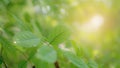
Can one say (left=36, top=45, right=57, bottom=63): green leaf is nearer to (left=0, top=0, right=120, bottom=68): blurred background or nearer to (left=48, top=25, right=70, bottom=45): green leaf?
(left=48, top=25, right=70, bottom=45): green leaf

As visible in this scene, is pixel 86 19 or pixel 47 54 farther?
pixel 86 19

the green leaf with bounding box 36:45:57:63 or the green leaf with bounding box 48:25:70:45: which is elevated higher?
the green leaf with bounding box 48:25:70:45

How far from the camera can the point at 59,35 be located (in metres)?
0.55

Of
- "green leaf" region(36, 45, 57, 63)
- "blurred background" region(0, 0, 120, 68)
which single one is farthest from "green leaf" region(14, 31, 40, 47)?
"blurred background" region(0, 0, 120, 68)

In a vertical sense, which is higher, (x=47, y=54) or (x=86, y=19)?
(x=86, y=19)

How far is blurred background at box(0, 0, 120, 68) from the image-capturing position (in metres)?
1.05

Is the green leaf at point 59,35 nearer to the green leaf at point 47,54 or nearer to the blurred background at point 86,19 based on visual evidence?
the green leaf at point 47,54

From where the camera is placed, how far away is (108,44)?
1.54 m

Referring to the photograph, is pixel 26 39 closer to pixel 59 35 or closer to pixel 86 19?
pixel 59 35

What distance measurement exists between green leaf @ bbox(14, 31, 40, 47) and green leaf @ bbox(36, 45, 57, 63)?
0.06ft

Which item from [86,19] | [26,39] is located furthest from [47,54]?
[86,19]

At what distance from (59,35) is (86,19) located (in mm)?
1251

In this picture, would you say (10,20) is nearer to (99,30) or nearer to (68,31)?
(68,31)

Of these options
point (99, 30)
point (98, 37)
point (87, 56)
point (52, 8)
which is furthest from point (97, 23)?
point (87, 56)
